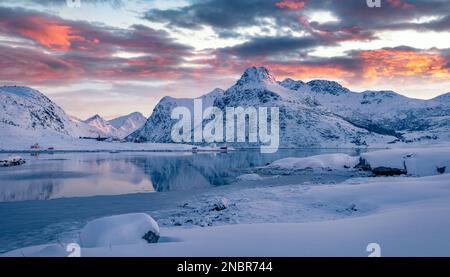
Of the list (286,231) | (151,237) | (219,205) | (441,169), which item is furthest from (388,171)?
(151,237)

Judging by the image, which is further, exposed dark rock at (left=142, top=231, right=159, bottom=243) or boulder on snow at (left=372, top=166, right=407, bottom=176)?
boulder on snow at (left=372, top=166, right=407, bottom=176)

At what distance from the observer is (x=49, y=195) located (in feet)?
100.0

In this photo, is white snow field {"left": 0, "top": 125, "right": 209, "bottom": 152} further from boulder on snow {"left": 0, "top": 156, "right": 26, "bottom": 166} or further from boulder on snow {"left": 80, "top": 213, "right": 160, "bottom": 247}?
boulder on snow {"left": 80, "top": 213, "right": 160, "bottom": 247}

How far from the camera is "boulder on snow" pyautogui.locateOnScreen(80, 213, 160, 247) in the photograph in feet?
39.2

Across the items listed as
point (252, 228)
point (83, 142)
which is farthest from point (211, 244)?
point (83, 142)

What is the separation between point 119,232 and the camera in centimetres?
1216

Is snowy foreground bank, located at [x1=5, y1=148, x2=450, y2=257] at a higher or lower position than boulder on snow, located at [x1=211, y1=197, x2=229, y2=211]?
higher

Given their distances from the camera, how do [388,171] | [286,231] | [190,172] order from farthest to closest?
[190,172]
[388,171]
[286,231]

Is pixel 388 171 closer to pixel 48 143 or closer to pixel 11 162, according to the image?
pixel 11 162

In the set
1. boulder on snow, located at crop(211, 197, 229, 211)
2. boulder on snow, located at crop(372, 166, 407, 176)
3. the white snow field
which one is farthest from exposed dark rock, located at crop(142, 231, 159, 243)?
the white snow field

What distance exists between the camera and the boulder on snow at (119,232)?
39.2 ft
